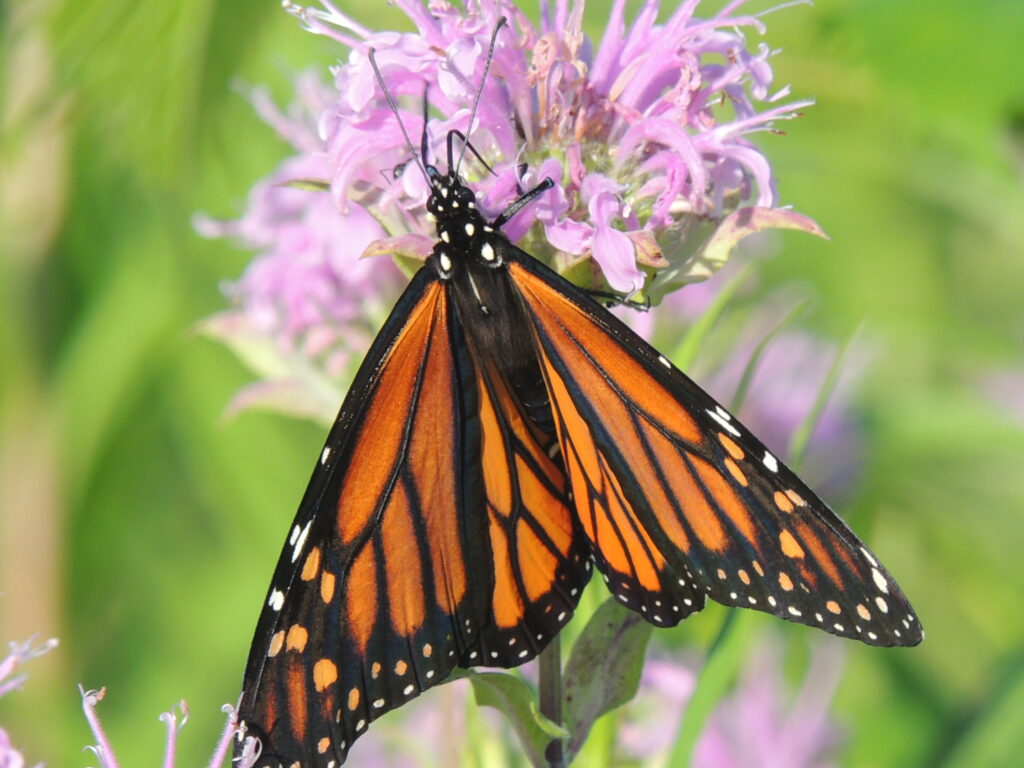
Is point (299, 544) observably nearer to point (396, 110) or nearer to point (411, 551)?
point (411, 551)

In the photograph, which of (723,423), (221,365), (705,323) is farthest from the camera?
(221,365)

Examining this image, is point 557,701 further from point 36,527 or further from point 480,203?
point 36,527

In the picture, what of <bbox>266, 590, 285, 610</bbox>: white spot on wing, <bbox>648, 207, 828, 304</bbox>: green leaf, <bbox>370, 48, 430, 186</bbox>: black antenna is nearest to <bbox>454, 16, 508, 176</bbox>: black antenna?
<bbox>370, 48, 430, 186</bbox>: black antenna

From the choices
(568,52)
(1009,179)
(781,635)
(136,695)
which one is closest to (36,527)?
(136,695)

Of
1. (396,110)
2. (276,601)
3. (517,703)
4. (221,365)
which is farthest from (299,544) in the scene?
(221,365)

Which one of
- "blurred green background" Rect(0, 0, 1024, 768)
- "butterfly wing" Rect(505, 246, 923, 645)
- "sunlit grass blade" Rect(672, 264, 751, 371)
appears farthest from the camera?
"blurred green background" Rect(0, 0, 1024, 768)

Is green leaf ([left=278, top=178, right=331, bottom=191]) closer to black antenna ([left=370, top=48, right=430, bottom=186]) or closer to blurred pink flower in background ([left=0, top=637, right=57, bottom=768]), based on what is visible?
black antenna ([left=370, top=48, right=430, bottom=186])

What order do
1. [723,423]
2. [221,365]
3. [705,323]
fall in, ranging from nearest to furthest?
[723,423] < [705,323] < [221,365]

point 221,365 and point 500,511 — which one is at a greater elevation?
point 221,365

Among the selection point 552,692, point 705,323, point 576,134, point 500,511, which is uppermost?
point 576,134

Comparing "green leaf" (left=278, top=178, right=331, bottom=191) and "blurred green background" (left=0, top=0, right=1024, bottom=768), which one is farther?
"blurred green background" (left=0, top=0, right=1024, bottom=768)
